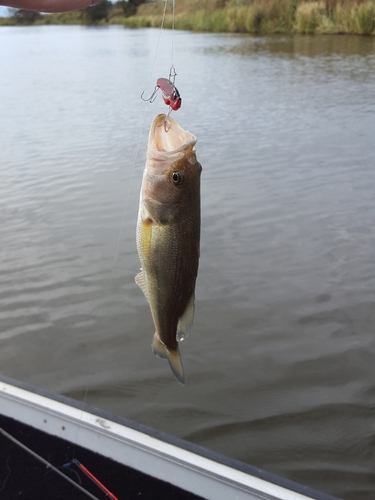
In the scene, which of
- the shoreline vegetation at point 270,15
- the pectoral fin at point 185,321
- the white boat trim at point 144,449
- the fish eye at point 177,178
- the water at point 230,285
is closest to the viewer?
the fish eye at point 177,178

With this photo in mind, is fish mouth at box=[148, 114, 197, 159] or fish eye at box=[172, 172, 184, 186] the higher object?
fish mouth at box=[148, 114, 197, 159]

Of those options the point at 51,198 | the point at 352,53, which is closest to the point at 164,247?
the point at 51,198

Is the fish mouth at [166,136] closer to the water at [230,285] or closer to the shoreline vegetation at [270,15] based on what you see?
the water at [230,285]

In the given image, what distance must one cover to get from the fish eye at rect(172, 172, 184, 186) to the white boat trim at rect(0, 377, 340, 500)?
1.27 meters

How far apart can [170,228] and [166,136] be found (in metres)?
0.31

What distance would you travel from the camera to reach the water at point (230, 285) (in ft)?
12.3

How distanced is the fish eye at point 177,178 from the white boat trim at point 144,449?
4.16ft

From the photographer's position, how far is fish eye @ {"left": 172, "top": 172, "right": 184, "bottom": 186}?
184 centimetres

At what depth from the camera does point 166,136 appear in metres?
1.89

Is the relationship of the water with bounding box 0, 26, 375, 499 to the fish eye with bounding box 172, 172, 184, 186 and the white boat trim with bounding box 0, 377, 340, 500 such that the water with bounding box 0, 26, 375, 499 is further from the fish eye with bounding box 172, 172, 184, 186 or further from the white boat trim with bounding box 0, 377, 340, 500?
the fish eye with bounding box 172, 172, 184, 186

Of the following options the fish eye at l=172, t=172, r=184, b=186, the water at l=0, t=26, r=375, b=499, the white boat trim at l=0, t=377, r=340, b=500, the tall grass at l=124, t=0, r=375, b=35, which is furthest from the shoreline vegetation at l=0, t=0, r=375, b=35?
the fish eye at l=172, t=172, r=184, b=186

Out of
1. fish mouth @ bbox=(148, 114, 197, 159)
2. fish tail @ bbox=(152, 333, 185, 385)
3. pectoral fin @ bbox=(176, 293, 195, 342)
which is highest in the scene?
fish mouth @ bbox=(148, 114, 197, 159)

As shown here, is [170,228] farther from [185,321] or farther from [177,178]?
[185,321]

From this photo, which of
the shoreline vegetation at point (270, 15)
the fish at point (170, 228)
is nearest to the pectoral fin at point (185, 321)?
the fish at point (170, 228)
